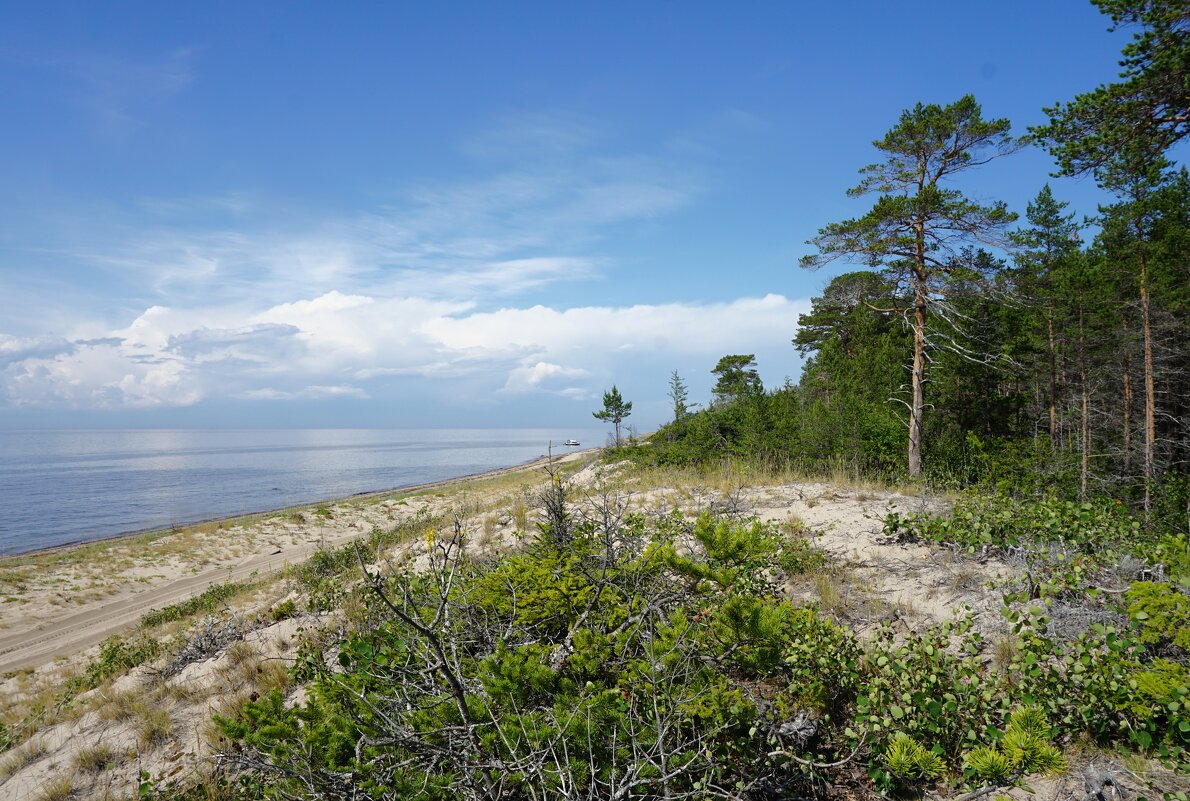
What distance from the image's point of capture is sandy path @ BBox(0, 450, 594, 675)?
1310 cm

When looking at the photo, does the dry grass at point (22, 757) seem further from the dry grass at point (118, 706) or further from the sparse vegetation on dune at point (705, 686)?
the dry grass at point (118, 706)

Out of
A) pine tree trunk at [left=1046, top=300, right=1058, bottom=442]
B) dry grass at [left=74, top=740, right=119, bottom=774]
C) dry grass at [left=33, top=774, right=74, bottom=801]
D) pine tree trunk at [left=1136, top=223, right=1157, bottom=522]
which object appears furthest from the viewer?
pine tree trunk at [left=1046, top=300, right=1058, bottom=442]

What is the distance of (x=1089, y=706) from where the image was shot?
3135mm

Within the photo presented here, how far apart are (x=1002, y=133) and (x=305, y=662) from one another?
18299 mm

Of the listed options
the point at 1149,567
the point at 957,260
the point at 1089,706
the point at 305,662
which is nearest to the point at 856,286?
the point at 957,260

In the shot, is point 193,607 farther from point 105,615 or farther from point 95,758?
point 95,758

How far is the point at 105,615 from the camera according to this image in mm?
15891

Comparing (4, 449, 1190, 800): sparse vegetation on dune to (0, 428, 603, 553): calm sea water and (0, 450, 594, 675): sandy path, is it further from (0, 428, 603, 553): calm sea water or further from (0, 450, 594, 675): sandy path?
(0, 428, 603, 553): calm sea water

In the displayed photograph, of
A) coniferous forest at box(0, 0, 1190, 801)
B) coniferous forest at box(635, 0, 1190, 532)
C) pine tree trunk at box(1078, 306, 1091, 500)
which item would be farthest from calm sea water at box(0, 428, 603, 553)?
pine tree trunk at box(1078, 306, 1091, 500)

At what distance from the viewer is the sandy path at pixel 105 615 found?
13102mm

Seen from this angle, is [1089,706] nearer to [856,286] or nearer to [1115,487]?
[856,286]

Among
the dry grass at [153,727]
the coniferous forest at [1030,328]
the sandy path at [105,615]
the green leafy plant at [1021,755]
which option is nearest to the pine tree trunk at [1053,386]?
the coniferous forest at [1030,328]

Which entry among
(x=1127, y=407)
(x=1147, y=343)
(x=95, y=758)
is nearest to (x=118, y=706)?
(x=95, y=758)

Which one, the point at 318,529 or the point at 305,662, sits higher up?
the point at 305,662
